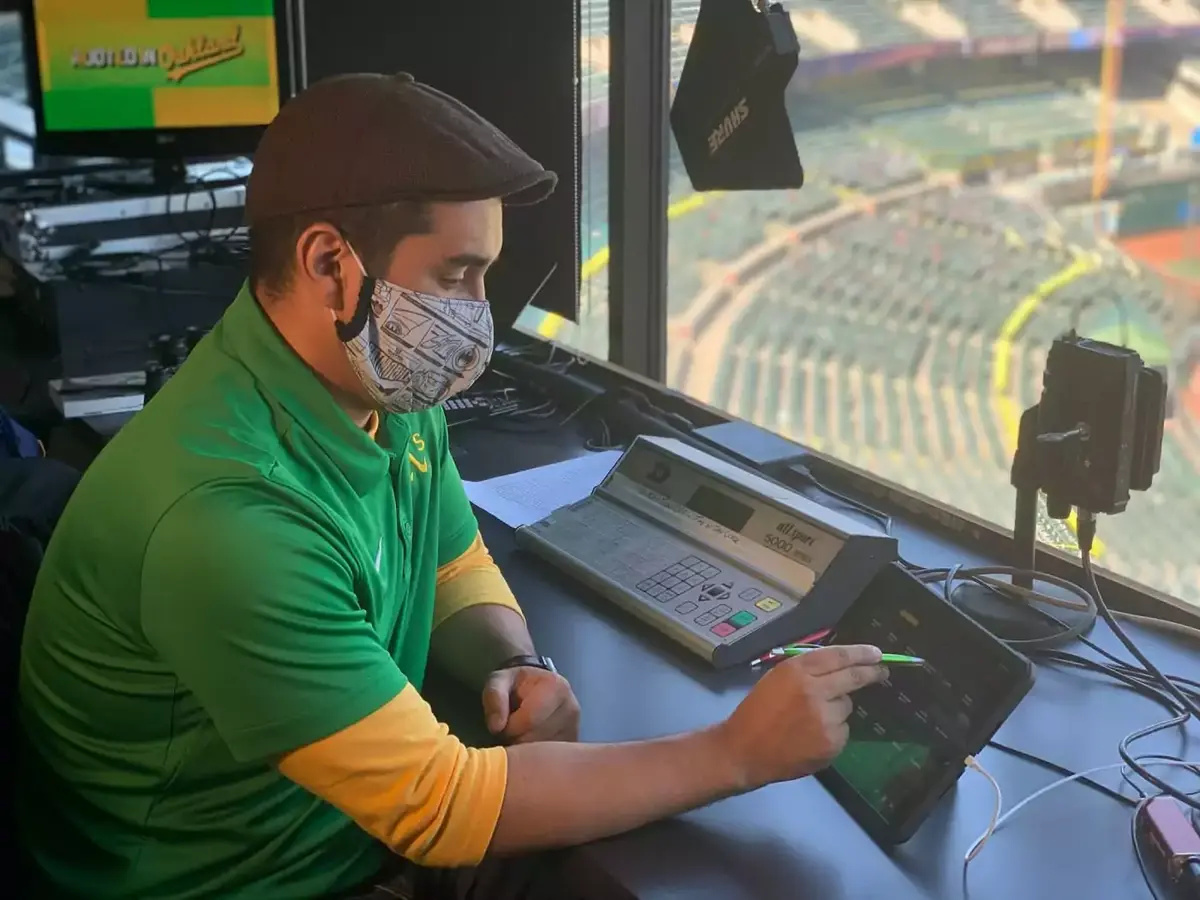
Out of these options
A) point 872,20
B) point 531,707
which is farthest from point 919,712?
point 872,20

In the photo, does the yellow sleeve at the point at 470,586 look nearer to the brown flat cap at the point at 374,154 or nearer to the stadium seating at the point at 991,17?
the brown flat cap at the point at 374,154

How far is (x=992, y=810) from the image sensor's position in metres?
0.96

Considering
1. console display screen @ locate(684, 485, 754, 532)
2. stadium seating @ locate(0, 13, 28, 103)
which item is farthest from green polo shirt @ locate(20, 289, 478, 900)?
stadium seating @ locate(0, 13, 28, 103)

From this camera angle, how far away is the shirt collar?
98cm

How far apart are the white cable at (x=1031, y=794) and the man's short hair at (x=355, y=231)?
1.92ft

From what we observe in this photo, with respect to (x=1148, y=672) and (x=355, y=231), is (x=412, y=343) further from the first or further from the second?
(x=1148, y=672)

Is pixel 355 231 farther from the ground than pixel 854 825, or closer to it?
farther from the ground

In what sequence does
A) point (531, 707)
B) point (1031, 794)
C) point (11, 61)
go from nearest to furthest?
point (1031, 794) < point (531, 707) < point (11, 61)

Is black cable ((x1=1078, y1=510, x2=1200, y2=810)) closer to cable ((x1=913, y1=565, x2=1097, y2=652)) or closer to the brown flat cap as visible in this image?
cable ((x1=913, y1=565, x2=1097, y2=652))

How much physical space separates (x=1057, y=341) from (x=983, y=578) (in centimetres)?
27

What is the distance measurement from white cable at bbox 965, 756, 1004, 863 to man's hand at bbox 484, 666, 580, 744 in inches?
13.1

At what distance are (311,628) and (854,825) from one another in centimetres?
43

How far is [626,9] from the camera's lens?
198 centimetres

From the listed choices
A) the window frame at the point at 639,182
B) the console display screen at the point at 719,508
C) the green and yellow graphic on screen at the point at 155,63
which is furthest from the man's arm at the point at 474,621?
the green and yellow graphic on screen at the point at 155,63
